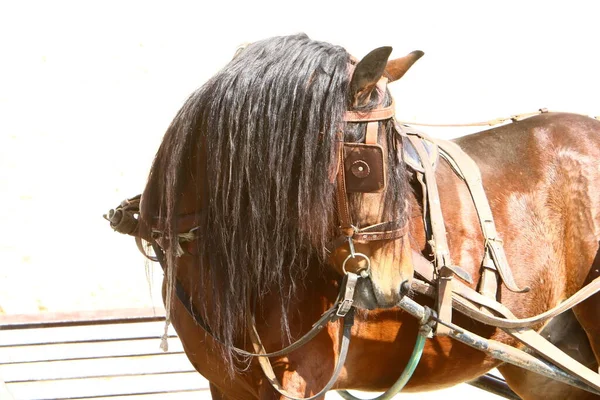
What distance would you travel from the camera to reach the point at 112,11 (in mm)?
5641

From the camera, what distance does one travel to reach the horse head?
155 cm

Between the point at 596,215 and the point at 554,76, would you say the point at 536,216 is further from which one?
the point at 554,76

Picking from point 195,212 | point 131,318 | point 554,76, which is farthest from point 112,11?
point 195,212

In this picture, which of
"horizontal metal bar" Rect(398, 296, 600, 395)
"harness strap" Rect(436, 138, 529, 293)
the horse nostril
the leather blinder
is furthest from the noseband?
"harness strap" Rect(436, 138, 529, 293)

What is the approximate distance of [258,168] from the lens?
1.58 meters

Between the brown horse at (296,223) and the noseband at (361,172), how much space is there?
0.01 m

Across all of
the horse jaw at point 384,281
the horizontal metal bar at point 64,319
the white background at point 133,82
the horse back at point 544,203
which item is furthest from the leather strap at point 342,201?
the white background at point 133,82

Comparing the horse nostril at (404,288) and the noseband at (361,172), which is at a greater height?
the noseband at (361,172)

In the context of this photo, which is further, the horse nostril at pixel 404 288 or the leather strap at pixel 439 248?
the leather strap at pixel 439 248

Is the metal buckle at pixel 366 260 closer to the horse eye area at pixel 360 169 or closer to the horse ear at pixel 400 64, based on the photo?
the horse eye area at pixel 360 169

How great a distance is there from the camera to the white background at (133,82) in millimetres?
4711

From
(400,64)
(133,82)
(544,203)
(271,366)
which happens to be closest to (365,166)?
(400,64)

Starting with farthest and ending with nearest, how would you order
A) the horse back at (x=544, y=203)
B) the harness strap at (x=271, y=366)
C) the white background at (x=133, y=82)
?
the white background at (x=133, y=82) < the horse back at (x=544, y=203) < the harness strap at (x=271, y=366)

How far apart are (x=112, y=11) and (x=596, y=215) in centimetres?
449
